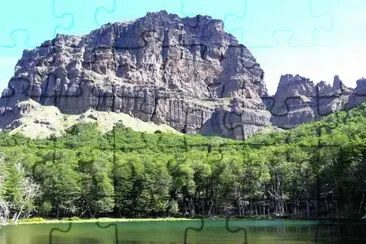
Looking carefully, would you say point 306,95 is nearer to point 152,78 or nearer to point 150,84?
point 150,84

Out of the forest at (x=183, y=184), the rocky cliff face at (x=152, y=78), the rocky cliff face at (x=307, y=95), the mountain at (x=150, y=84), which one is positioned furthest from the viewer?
the rocky cliff face at (x=152, y=78)

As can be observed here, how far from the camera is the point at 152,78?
190125 mm

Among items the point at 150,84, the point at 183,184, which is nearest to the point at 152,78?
the point at 150,84

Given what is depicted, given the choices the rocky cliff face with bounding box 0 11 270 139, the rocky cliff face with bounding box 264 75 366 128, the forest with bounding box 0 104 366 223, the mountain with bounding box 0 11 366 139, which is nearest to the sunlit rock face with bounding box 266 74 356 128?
the rocky cliff face with bounding box 264 75 366 128

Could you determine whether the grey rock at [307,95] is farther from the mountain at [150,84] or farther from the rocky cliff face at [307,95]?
the mountain at [150,84]

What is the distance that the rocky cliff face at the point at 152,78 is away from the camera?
168 meters

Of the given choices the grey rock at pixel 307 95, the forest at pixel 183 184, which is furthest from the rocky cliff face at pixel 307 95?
the forest at pixel 183 184

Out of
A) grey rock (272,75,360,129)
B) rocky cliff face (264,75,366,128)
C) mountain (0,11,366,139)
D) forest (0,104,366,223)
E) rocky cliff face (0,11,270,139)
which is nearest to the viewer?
forest (0,104,366,223)

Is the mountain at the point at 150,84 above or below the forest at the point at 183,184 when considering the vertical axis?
above

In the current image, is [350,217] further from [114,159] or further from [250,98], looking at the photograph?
[250,98]

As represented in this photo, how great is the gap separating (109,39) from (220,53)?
130 ft

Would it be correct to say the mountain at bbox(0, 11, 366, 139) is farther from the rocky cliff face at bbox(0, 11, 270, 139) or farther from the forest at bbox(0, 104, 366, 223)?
the forest at bbox(0, 104, 366, 223)

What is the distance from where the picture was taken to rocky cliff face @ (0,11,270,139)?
168m

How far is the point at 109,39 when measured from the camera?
183250 mm
